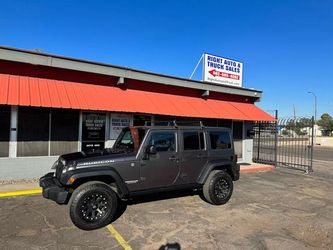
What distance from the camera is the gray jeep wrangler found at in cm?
590

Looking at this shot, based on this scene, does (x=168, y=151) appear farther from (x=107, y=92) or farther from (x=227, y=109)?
(x=227, y=109)

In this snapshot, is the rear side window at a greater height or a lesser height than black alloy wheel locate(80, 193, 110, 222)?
greater

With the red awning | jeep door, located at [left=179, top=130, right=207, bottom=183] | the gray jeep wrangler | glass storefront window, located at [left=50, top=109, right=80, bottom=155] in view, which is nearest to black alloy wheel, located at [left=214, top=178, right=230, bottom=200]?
the gray jeep wrangler

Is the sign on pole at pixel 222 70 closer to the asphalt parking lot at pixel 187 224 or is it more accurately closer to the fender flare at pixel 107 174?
the asphalt parking lot at pixel 187 224

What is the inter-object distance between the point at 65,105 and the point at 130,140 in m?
3.49

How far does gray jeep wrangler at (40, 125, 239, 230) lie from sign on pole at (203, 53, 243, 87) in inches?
323

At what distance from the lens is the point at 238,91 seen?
16062 millimetres

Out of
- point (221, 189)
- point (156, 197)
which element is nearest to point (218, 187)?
point (221, 189)

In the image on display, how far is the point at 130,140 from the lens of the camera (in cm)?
729

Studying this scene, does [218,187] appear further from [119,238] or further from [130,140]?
[119,238]

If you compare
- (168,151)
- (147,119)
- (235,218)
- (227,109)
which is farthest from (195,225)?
(227,109)

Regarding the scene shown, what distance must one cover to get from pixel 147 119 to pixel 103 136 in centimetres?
213

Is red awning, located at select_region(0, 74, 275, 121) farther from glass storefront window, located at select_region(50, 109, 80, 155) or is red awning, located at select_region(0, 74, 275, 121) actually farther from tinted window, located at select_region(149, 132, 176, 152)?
tinted window, located at select_region(149, 132, 176, 152)

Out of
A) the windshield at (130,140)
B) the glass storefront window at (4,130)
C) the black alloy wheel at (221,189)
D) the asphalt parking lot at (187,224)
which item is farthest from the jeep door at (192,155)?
the glass storefront window at (4,130)
